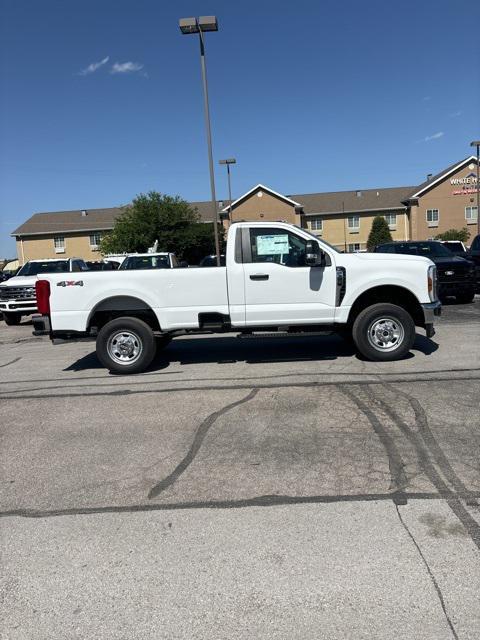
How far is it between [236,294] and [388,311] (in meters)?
2.22

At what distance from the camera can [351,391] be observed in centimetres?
604

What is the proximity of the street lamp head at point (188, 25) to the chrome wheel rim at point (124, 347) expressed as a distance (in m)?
13.3

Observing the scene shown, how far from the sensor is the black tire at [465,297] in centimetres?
1466

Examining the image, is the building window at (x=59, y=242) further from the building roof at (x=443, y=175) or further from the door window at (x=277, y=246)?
the door window at (x=277, y=246)

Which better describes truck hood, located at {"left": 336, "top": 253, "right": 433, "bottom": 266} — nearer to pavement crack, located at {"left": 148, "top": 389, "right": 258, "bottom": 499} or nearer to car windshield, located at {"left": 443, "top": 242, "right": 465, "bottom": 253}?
pavement crack, located at {"left": 148, "top": 389, "right": 258, "bottom": 499}

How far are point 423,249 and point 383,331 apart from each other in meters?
9.45

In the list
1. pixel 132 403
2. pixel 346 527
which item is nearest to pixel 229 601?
pixel 346 527

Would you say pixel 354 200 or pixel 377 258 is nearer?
pixel 377 258

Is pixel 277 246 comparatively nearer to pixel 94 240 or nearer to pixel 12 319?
pixel 12 319

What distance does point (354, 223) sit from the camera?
60.9 m

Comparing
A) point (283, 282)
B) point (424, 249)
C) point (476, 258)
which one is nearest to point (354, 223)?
point (476, 258)

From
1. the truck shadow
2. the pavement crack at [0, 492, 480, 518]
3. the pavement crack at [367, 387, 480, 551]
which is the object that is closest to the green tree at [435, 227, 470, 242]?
the truck shadow

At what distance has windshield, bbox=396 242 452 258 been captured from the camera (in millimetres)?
15719

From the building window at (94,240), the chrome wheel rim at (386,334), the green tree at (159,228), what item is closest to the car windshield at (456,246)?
the chrome wheel rim at (386,334)
